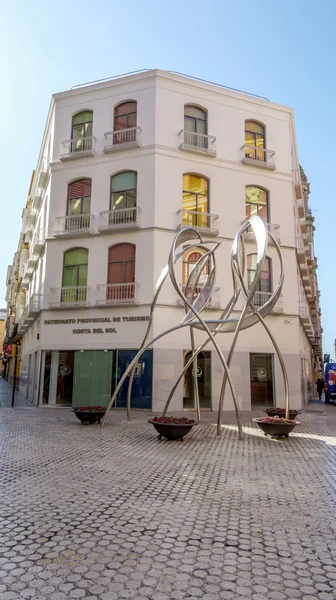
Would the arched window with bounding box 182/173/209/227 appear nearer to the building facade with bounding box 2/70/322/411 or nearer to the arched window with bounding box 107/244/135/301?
the building facade with bounding box 2/70/322/411

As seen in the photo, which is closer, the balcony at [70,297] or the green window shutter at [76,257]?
the balcony at [70,297]

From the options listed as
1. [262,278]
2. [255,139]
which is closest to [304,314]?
[262,278]

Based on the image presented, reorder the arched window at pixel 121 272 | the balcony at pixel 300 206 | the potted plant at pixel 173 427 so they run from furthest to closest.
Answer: the balcony at pixel 300 206 < the arched window at pixel 121 272 < the potted plant at pixel 173 427

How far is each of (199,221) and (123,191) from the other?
4.30 m

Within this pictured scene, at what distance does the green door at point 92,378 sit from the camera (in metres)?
20.6

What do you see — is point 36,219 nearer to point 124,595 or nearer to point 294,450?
point 294,450

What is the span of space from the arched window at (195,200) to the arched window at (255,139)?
3.61 metres

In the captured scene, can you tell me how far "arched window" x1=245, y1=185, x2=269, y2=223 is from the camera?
23328 mm

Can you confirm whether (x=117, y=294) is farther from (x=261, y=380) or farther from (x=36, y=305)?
(x=261, y=380)

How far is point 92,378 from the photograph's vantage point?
20.8 m

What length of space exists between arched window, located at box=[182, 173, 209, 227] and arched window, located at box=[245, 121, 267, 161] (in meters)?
3.61

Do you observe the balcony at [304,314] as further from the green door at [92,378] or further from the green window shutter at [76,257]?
the green window shutter at [76,257]

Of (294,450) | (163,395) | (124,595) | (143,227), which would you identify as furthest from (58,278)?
(124,595)

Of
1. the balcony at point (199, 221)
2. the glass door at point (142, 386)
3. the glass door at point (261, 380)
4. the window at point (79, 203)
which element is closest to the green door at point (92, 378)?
the glass door at point (142, 386)
